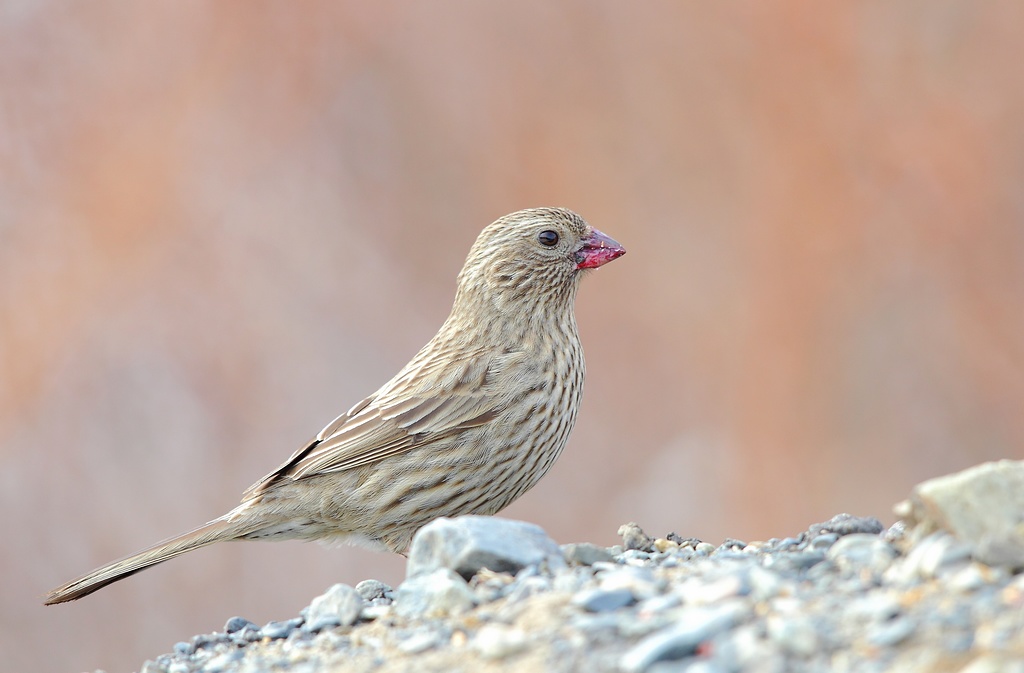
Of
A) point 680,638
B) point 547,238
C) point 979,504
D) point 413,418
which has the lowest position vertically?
point 680,638

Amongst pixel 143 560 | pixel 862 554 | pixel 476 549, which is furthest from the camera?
pixel 143 560

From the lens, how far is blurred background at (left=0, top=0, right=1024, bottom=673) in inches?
631

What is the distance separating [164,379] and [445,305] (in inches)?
153

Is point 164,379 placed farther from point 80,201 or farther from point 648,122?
point 648,122

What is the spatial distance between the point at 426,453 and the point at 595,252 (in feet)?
4.76

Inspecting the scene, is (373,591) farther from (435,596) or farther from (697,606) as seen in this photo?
(697,606)

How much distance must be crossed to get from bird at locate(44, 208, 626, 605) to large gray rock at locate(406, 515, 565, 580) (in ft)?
5.13

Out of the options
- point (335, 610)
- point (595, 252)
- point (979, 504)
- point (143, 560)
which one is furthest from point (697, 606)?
point (595, 252)

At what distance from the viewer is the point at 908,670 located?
2787mm

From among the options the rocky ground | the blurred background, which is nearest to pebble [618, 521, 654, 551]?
the rocky ground

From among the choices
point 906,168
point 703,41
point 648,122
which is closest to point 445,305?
point 648,122

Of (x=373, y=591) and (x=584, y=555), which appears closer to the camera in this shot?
(x=584, y=555)

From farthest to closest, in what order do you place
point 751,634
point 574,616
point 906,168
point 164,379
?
point 164,379
point 906,168
point 574,616
point 751,634

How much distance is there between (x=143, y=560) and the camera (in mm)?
5535
